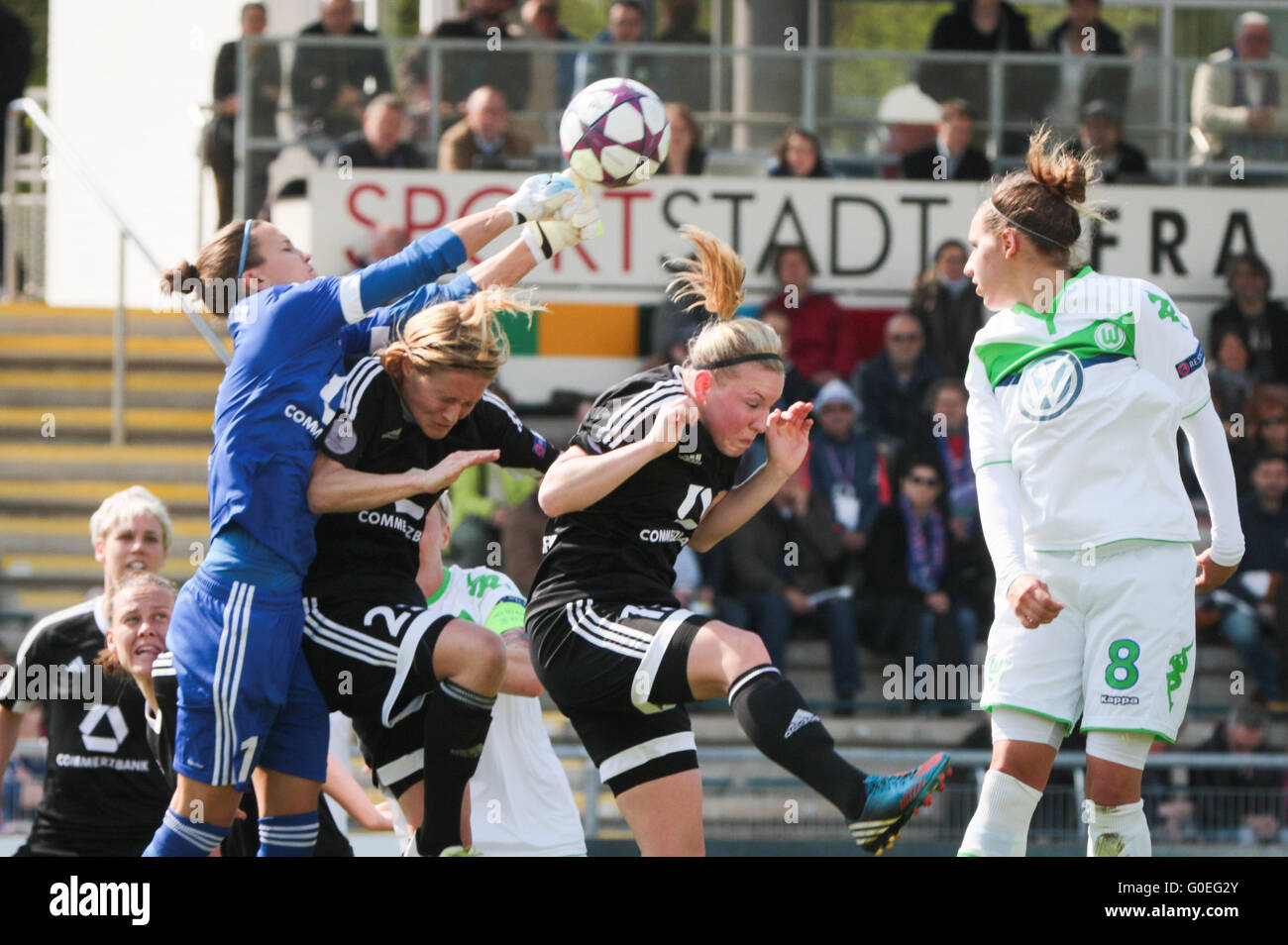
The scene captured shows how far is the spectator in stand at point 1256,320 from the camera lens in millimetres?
11969

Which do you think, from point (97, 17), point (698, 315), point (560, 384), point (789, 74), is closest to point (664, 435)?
point (698, 315)

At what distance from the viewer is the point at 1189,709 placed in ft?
35.9

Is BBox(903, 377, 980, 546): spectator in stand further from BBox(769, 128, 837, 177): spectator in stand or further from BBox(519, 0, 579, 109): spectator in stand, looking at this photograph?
BBox(519, 0, 579, 109): spectator in stand

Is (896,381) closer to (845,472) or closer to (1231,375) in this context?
(845,472)

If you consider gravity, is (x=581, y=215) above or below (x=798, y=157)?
below

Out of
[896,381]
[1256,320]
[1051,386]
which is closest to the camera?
[1051,386]

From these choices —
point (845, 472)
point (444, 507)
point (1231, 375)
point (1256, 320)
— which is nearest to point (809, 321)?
point (845, 472)

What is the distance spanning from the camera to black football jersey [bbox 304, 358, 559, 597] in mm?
5574

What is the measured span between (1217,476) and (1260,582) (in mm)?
5981

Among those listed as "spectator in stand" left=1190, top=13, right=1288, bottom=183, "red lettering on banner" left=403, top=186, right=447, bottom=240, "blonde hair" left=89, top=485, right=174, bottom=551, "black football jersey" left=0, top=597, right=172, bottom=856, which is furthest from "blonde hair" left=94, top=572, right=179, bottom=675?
"spectator in stand" left=1190, top=13, right=1288, bottom=183

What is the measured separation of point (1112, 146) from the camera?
1288 centimetres

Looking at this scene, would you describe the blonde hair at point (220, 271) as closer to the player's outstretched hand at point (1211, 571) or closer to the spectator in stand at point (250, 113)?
the player's outstretched hand at point (1211, 571)

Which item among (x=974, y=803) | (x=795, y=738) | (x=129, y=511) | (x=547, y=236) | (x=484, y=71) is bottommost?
(x=974, y=803)
